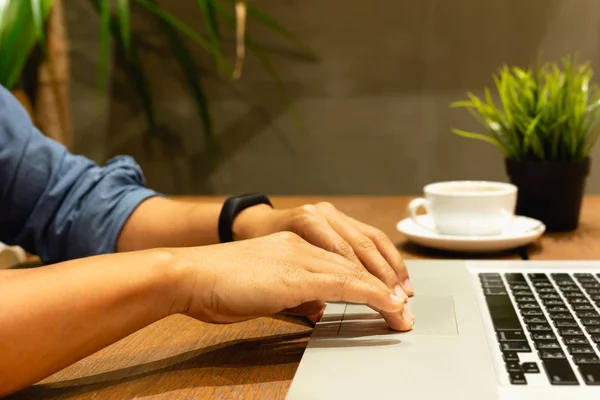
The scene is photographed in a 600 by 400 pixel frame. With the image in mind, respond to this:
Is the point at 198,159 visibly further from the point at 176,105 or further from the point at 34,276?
the point at 34,276

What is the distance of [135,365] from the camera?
562 mm

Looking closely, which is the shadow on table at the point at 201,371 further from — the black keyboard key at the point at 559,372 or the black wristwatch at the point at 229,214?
the black wristwatch at the point at 229,214

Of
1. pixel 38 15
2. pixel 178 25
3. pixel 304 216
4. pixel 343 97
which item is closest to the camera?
pixel 304 216

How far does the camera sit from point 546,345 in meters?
0.51

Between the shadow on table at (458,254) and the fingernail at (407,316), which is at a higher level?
the fingernail at (407,316)

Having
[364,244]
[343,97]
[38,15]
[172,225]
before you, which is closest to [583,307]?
[364,244]

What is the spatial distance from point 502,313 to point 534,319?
3 cm

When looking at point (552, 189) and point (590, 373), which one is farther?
point (552, 189)

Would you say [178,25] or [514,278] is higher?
[178,25]

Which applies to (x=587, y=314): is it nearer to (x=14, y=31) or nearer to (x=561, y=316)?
(x=561, y=316)

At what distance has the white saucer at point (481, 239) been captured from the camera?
918 millimetres

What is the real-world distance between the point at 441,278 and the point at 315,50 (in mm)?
1427

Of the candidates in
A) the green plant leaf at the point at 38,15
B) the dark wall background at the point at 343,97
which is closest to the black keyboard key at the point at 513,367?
the green plant leaf at the point at 38,15

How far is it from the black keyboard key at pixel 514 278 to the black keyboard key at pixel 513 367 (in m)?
0.26
